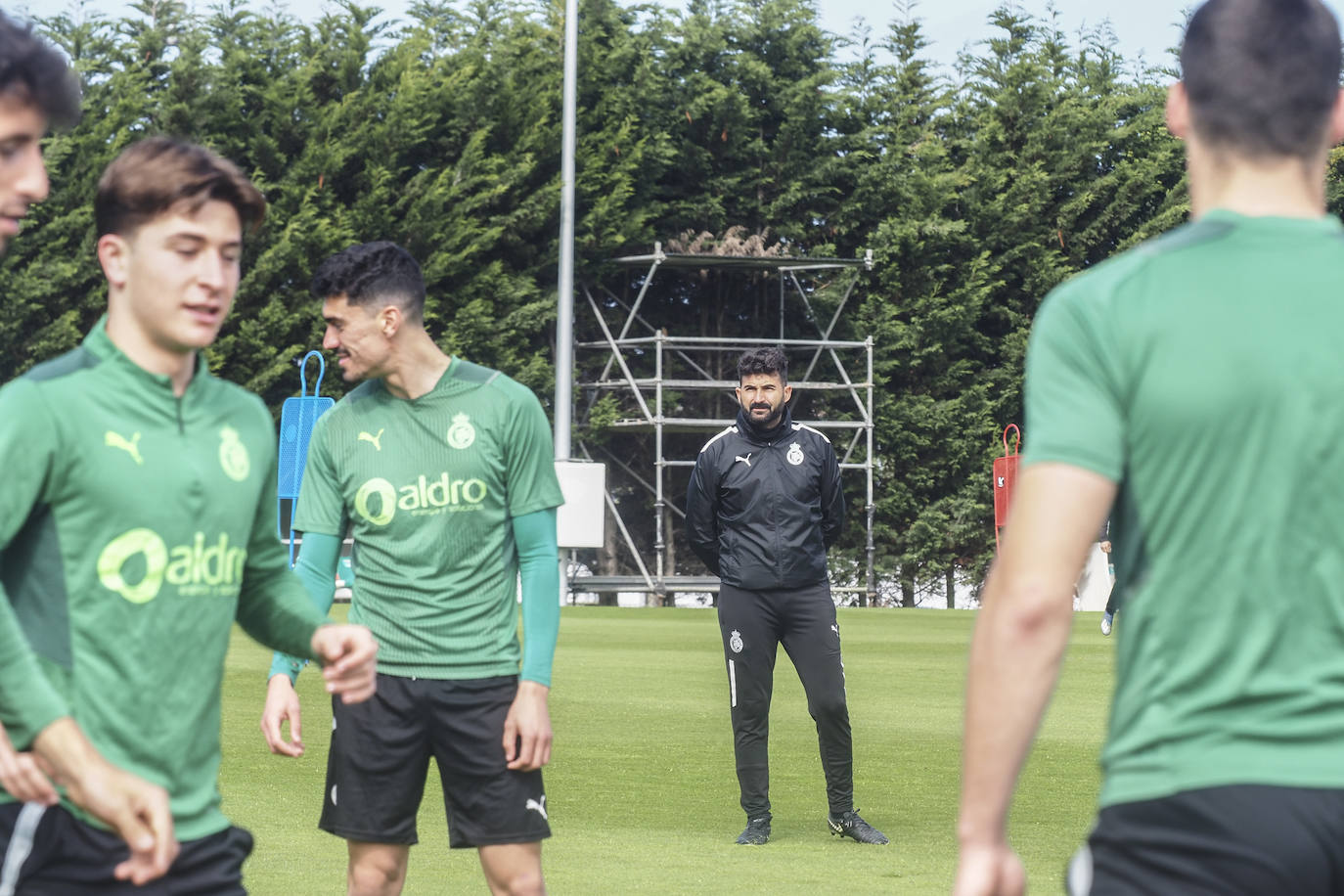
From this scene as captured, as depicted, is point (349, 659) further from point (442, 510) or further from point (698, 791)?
point (698, 791)

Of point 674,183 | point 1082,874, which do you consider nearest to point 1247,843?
point 1082,874

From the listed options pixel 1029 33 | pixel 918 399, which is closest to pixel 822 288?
pixel 918 399

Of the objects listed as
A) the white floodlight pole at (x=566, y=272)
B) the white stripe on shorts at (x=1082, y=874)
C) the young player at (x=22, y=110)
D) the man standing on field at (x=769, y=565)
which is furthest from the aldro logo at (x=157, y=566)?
the white floodlight pole at (x=566, y=272)

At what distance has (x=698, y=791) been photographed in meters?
10.0

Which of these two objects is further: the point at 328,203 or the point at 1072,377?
the point at 328,203

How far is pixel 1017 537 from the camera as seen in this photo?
94.0 inches

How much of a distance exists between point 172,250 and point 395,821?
2.30 m

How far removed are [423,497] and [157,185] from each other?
6.48ft

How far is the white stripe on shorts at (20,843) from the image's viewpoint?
2.93m

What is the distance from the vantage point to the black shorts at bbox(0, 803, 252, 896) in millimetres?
2938

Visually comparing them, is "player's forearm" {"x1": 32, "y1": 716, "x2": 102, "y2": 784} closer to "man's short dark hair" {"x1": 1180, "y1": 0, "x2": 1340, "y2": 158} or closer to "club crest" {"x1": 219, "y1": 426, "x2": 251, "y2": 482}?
"club crest" {"x1": 219, "y1": 426, "x2": 251, "y2": 482}

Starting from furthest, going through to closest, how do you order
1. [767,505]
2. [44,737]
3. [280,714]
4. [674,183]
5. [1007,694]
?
[674,183] → [767,505] → [280,714] → [44,737] → [1007,694]

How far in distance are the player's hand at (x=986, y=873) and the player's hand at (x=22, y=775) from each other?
52.7 inches

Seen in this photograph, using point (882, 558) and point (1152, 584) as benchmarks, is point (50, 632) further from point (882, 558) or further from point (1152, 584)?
point (882, 558)
